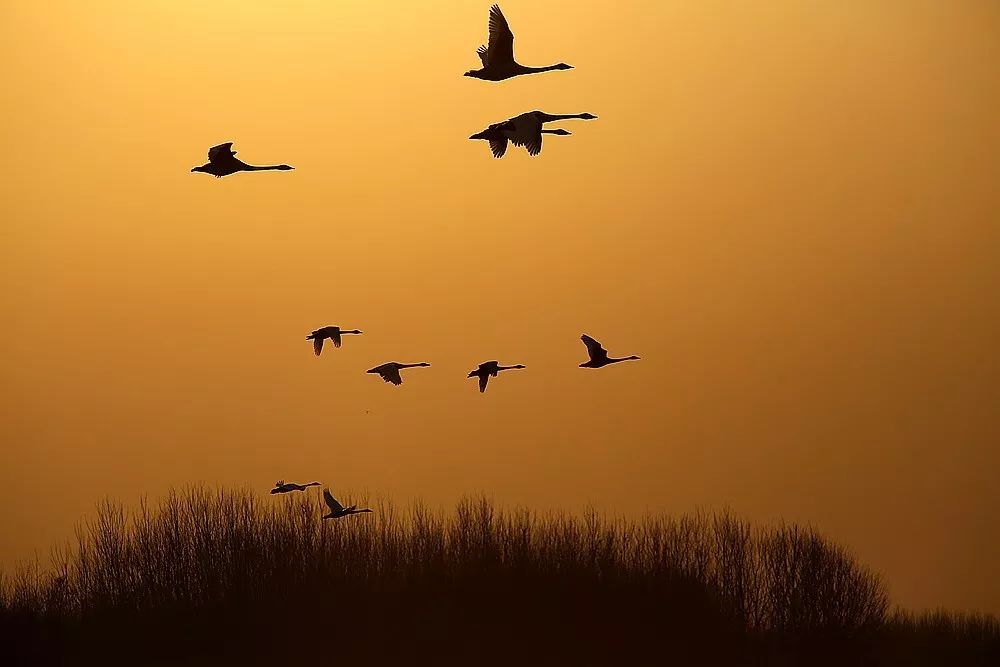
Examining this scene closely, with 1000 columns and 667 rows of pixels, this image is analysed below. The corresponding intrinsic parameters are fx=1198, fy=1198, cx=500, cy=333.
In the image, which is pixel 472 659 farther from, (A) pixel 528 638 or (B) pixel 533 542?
(B) pixel 533 542

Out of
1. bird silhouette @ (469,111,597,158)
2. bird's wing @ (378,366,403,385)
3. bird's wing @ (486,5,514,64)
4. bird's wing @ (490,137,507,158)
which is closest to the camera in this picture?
bird's wing @ (486,5,514,64)

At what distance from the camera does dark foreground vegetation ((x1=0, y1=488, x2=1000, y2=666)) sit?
30.6 feet

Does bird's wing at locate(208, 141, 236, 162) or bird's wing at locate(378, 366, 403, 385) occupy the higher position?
bird's wing at locate(208, 141, 236, 162)

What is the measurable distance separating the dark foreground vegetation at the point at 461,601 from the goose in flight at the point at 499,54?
4.46 m

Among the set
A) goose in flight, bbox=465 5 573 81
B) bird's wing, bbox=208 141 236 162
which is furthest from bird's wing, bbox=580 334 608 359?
bird's wing, bbox=208 141 236 162

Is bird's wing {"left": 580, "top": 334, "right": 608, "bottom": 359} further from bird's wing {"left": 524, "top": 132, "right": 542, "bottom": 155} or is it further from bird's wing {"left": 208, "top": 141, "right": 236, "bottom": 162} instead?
bird's wing {"left": 208, "top": 141, "right": 236, "bottom": 162}

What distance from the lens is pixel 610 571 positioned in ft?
34.5

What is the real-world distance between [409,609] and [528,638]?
101 centimetres

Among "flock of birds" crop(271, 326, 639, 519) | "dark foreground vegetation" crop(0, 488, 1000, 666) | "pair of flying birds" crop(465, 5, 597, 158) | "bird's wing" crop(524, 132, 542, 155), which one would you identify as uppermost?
"pair of flying birds" crop(465, 5, 597, 158)

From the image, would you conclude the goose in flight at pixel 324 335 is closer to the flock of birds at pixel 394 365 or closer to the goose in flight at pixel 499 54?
the flock of birds at pixel 394 365

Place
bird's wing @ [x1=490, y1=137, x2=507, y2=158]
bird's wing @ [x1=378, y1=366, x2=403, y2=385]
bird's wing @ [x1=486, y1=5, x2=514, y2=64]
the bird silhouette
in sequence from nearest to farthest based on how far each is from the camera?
bird's wing @ [x1=486, y1=5, x2=514, y2=64], the bird silhouette, bird's wing @ [x1=490, y1=137, x2=507, y2=158], bird's wing @ [x1=378, y1=366, x2=403, y2=385]

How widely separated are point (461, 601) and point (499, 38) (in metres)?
5.11

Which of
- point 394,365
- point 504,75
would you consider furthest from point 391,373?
point 504,75

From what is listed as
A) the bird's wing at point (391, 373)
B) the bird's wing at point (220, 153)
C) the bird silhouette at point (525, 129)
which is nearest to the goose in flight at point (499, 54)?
Result: the bird silhouette at point (525, 129)
